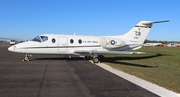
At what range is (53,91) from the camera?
7.96 meters

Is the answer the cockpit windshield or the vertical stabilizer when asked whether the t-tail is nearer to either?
the vertical stabilizer

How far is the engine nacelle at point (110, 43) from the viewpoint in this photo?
2146 centimetres

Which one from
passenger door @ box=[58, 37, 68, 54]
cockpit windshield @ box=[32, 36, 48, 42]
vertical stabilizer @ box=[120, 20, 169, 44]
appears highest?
vertical stabilizer @ box=[120, 20, 169, 44]

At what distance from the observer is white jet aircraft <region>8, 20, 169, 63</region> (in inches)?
781

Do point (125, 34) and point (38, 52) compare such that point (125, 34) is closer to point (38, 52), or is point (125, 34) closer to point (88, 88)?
point (38, 52)

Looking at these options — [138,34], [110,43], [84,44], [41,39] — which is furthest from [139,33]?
[41,39]

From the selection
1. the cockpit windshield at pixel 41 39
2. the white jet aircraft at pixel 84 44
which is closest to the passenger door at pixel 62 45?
the white jet aircraft at pixel 84 44

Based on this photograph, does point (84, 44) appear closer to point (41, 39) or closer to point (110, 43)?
point (110, 43)

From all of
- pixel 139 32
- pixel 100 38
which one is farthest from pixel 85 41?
pixel 139 32

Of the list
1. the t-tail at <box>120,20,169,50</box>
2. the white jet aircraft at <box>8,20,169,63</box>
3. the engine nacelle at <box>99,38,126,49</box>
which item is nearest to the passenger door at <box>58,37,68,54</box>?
the white jet aircraft at <box>8,20,169,63</box>

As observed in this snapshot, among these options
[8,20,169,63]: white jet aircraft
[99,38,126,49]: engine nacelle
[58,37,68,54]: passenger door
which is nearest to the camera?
[8,20,169,63]: white jet aircraft

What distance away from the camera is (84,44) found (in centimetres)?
2142

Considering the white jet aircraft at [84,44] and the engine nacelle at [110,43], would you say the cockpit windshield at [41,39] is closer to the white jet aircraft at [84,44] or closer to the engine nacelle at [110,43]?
the white jet aircraft at [84,44]

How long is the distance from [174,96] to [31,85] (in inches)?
227
